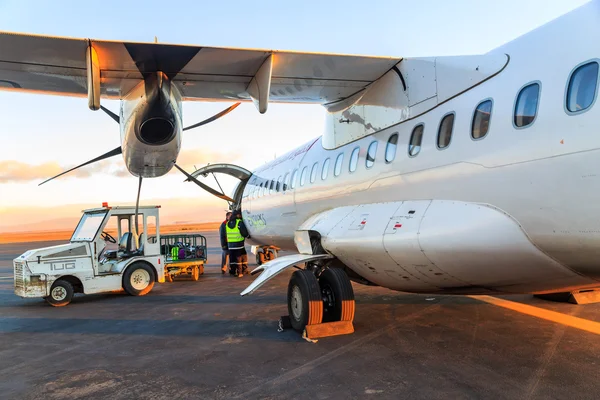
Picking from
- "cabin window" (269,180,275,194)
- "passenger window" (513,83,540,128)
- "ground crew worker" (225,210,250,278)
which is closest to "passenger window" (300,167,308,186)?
"cabin window" (269,180,275,194)

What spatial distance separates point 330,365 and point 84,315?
5.67 meters

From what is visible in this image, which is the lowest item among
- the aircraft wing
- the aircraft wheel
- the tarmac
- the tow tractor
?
the tarmac

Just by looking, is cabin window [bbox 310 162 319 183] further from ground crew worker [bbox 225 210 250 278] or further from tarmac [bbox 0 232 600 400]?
ground crew worker [bbox 225 210 250 278]

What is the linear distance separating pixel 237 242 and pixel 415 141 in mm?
9595

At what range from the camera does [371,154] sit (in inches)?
257

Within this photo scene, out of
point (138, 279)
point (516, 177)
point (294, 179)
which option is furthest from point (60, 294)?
point (516, 177)

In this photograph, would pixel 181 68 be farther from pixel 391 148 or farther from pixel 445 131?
pixel 445 131

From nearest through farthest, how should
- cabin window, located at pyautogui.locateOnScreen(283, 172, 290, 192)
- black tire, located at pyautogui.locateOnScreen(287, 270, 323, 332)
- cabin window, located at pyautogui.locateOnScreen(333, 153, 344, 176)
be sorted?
black tire, located at pyautogui.locateOnScreen(287, 270, 323, 332) < cabin window, located at pyautogui.locateOnScreen(333, 153, 344, 176) < cabin window, located at pyautogui.locateOnScreen(283, 172, 290, 192)

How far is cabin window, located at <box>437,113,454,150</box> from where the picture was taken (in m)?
5.08

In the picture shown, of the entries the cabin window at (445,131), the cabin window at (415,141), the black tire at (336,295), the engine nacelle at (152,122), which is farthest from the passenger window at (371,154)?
the engine nacelle at (152,122)

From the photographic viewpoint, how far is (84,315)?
8.48 metres

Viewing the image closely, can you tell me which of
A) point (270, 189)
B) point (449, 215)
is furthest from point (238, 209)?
point (449, 215)

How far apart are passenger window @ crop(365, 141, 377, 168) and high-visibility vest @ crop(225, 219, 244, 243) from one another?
26.1 feet

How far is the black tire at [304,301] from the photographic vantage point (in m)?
6.20
